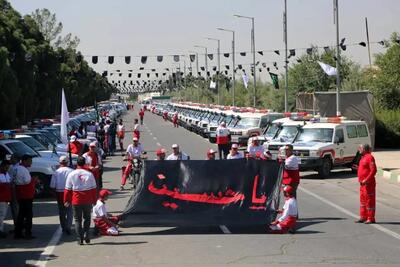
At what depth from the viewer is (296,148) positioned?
23422 millimetres

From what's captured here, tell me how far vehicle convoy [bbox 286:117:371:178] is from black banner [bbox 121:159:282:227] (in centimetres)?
952

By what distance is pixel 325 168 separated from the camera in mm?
23562

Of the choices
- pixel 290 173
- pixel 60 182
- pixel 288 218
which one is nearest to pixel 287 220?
pixel 288 218

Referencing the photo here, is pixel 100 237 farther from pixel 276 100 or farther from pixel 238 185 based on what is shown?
pixel 276 100

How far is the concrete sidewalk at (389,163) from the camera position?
923 inches

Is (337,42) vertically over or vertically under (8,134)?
over

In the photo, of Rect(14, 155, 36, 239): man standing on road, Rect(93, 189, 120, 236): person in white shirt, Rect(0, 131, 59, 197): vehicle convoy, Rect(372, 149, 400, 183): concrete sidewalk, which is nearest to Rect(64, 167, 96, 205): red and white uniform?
Rect(93, 189, 120, 236): person in white shirt

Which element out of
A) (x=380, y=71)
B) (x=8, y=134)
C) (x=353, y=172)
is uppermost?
(x=380, y=71)

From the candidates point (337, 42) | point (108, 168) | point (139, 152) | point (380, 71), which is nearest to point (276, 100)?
point (380, 71)

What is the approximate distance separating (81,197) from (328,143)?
1329 cm

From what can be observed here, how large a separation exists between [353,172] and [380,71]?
21.3 meters

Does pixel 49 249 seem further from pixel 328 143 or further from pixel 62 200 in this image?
pixel 328 143

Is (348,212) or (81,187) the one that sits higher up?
(81,187)

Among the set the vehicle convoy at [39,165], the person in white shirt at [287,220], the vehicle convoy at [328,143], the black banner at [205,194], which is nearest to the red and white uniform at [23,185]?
the black banner at [205,194]
